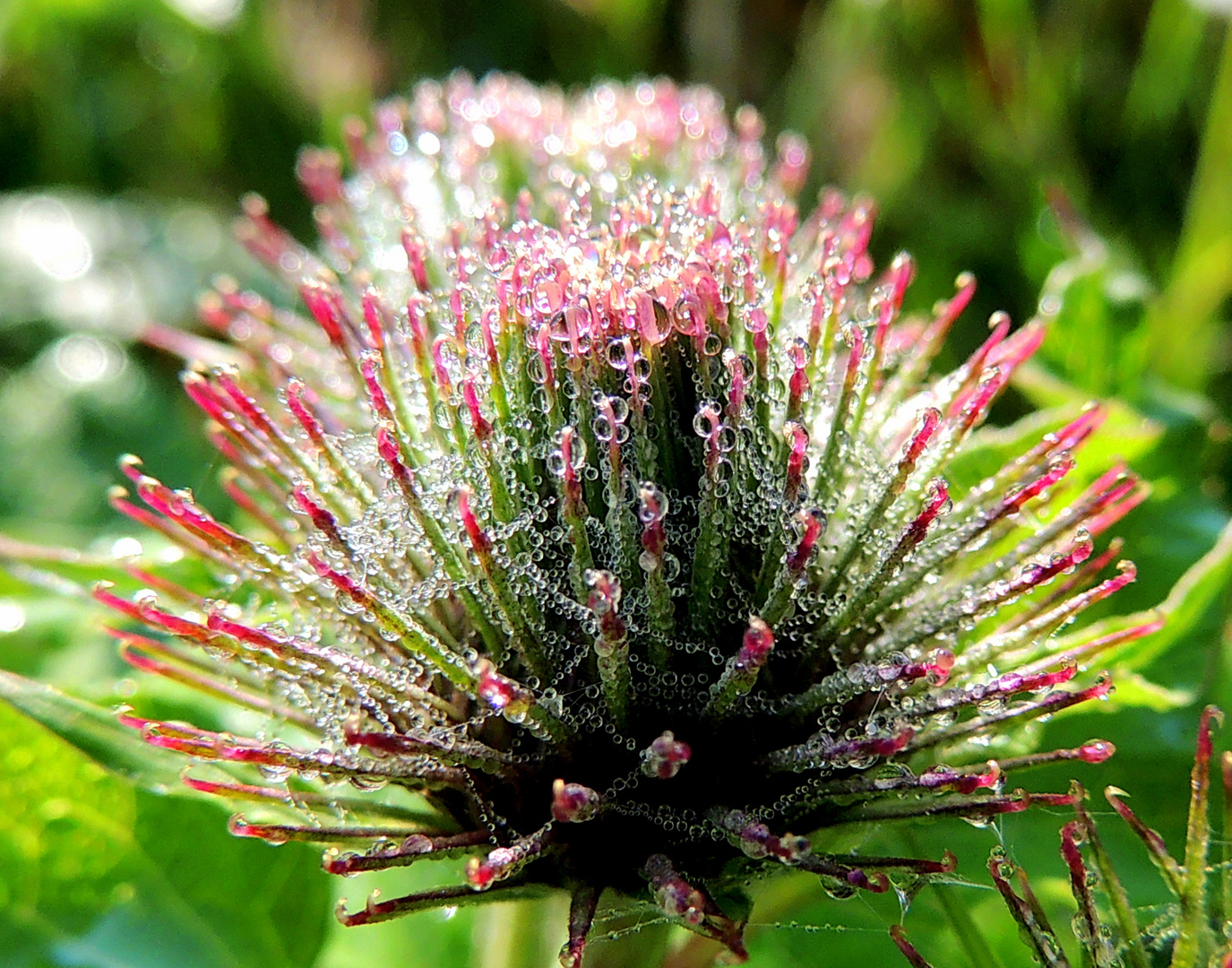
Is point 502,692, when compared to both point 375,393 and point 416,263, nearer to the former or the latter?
point 375,393

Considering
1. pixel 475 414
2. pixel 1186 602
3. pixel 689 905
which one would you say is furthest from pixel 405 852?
pixel 1186 602

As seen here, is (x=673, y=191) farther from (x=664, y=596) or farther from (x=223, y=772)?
(x=223, y=772)

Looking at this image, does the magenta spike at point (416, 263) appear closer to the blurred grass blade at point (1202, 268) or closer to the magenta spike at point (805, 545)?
the magenta spike at point (805, 545)

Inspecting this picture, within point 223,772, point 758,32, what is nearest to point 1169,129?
point 758,32

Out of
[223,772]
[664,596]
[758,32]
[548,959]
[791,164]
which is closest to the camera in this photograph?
[664,596]

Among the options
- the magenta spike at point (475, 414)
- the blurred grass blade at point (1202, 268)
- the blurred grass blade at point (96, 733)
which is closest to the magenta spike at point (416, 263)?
the magenta spike at point (475, 414)

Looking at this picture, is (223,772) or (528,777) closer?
(528,777)
